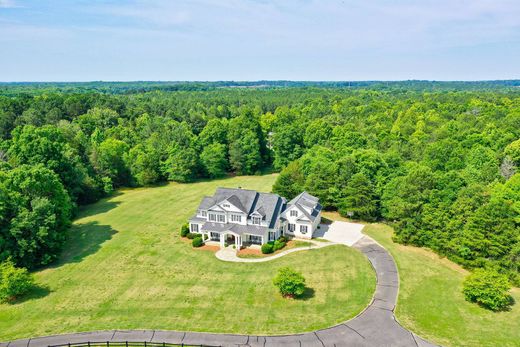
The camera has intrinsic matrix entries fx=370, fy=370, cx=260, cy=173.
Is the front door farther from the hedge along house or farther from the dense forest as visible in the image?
the dense forest

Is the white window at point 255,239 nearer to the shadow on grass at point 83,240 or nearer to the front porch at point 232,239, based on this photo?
the front porch at point 232,239

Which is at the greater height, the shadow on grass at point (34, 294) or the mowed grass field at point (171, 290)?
the mowed grass field at point (171, 290)

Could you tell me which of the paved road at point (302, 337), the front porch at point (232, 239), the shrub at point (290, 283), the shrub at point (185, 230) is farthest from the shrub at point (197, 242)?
the paved road at point (302, 337)

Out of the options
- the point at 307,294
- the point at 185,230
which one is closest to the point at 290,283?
the point at 307,294

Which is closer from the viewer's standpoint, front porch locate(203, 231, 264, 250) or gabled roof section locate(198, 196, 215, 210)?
front porch locate(203, 231, 264, 250)

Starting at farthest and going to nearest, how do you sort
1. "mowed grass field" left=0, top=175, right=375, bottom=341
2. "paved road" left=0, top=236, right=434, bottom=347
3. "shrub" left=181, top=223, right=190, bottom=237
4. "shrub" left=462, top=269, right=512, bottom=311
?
1. "shrub" left=181, top=223, right=190, bottom=237
2. "shrub" left=462, top=269, right=512, bottom=311
3. "mowed grass field" left=0, top=175, right=375, bottom=341
4. "paved road" left=0, top=236, right=434, bottom=347

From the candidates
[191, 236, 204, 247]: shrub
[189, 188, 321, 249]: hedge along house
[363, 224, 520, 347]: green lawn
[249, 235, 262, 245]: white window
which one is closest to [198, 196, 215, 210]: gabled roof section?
[189, 188, 321, 249]: hedge along house

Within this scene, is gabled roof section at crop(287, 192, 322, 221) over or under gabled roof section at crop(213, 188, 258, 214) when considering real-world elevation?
under
